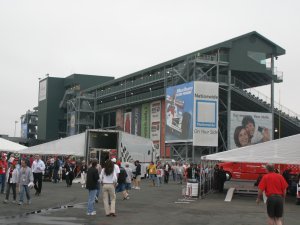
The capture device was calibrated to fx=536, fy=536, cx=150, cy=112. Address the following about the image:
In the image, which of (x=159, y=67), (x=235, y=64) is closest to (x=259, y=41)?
(x=235, y=64)

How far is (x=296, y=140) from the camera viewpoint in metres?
23.6

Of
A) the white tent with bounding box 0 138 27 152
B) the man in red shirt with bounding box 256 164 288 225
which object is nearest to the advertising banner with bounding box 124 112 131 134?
the white tent with bounding box 0 138 27 152

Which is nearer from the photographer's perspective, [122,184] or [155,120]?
[122,184]

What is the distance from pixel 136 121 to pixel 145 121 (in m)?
2.96

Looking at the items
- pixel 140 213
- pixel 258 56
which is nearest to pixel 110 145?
pixel 140 213

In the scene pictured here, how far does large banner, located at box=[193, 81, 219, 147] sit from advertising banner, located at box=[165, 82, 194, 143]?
0.55 metres

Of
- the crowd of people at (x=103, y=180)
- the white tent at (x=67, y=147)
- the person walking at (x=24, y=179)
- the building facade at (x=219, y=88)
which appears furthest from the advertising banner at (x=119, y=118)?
the person walking at (x=24, y=179)

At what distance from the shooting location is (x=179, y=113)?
186 ft

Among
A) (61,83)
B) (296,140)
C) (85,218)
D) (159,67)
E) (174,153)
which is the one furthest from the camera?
(61,83)

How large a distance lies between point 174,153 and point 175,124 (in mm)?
4614

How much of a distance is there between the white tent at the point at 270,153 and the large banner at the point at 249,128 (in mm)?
34297

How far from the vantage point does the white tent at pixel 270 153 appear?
22531 millimetres

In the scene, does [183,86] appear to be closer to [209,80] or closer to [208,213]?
[209,80]

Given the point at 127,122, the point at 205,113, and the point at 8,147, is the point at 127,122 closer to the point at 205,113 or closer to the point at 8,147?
the point at 205,113
